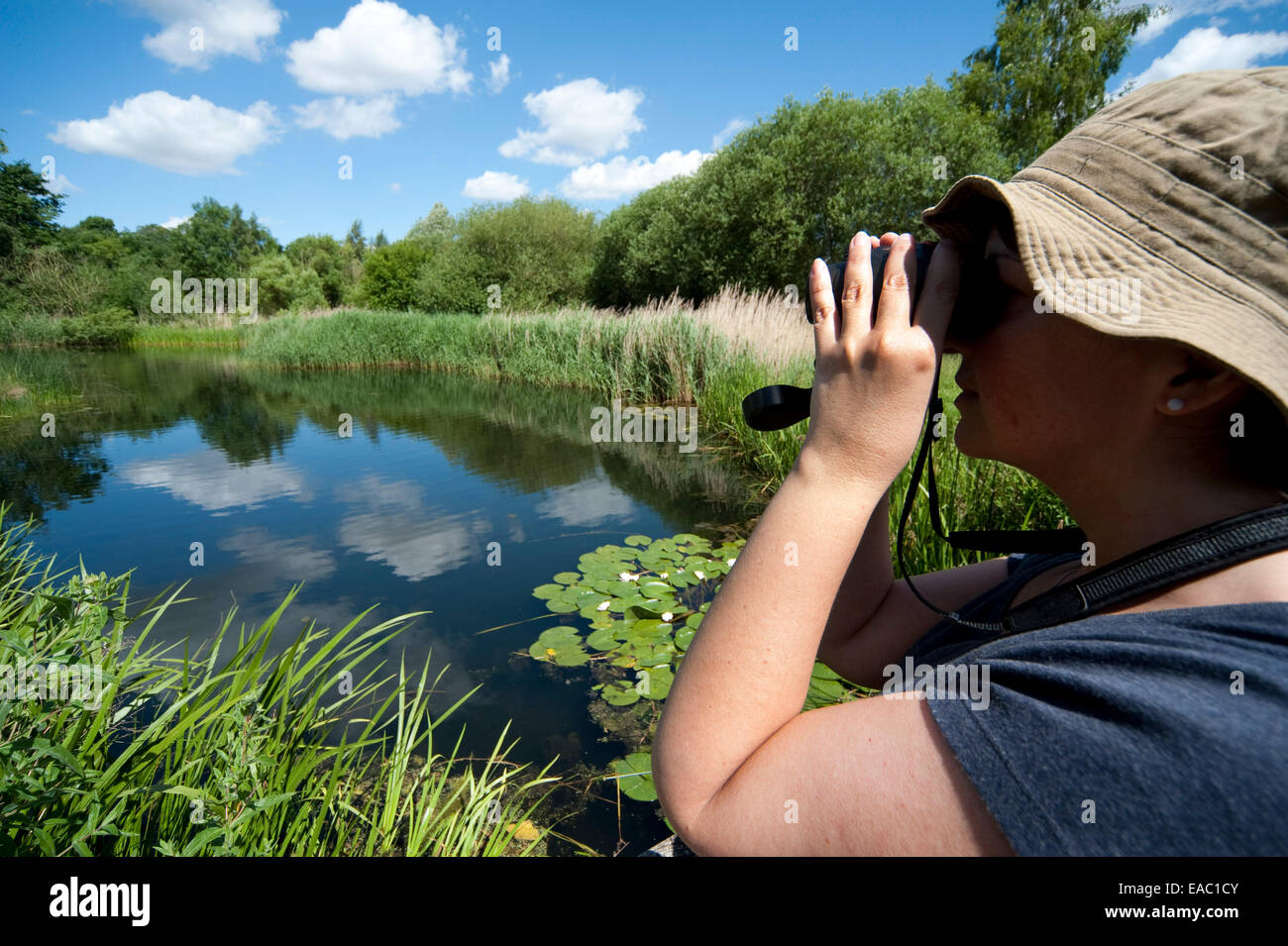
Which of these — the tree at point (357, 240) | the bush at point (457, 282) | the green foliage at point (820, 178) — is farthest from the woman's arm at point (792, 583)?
the tree at point (357, 240)

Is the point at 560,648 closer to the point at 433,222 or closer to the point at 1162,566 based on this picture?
the point at 1162,566

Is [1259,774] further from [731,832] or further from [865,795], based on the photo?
[731,832]

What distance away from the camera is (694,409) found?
28.0 feet

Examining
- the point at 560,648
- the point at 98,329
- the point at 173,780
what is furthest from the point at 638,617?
the point at 98,329

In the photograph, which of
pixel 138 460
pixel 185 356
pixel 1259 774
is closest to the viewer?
pixel 1259 774

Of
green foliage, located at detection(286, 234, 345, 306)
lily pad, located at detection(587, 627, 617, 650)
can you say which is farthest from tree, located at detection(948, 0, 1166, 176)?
green foliage, located at detection(286, 234, 345, 306)

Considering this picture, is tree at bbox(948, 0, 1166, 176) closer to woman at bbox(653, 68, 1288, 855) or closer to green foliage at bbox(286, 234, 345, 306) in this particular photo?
woman at bbox(653, 68, 1288, 855)

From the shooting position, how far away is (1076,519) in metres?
0.73

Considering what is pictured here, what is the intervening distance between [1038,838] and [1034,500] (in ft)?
8.84

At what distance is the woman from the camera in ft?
1.42

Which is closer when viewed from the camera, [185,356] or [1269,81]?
[1269,81]

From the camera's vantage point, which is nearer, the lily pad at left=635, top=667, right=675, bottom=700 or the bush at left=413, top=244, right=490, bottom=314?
the lily pad at left=635, top=667, right=675, bottom=700

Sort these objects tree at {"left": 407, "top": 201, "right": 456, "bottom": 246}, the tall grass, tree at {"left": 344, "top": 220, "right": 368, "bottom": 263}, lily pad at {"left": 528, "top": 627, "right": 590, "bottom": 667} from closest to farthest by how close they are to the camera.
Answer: the tall grass
lily pad at {"left": 528, "top": 627, "right": 590, "bottom": 667}
tree at {"left": 407, "top": 201, "right": 456, "bottom": 246}
tree at {"left": 344, "top": 220, "right": 368, "bottom": 263}
